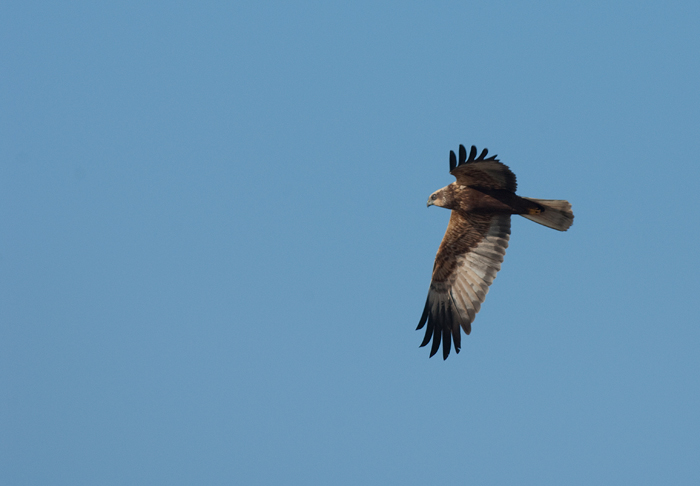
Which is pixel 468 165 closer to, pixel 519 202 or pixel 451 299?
pixel 519 202

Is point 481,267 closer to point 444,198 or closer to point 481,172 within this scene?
point 444,198

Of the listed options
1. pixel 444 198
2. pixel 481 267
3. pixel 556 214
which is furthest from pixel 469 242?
pixel 556 214

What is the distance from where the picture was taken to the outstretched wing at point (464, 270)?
37.4 ft

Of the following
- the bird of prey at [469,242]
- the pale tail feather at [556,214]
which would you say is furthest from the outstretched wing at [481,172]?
the pale tail feather at [556,214]

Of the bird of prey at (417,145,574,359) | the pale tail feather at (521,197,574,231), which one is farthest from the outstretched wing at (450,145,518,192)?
the pale tail feather at (521,197,574,231)

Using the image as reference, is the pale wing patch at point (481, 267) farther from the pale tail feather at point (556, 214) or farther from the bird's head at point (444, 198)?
the bird's head at point (444, 198)

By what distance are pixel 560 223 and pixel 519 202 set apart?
2.18ft

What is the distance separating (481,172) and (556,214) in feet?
4.41

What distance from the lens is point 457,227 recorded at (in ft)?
38.0

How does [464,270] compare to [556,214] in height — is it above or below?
below

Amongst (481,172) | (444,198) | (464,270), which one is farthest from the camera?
(464,270)

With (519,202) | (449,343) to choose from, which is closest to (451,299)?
(449,343)

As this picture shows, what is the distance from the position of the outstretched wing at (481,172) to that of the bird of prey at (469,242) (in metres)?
0.01

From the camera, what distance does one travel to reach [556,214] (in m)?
11.0
